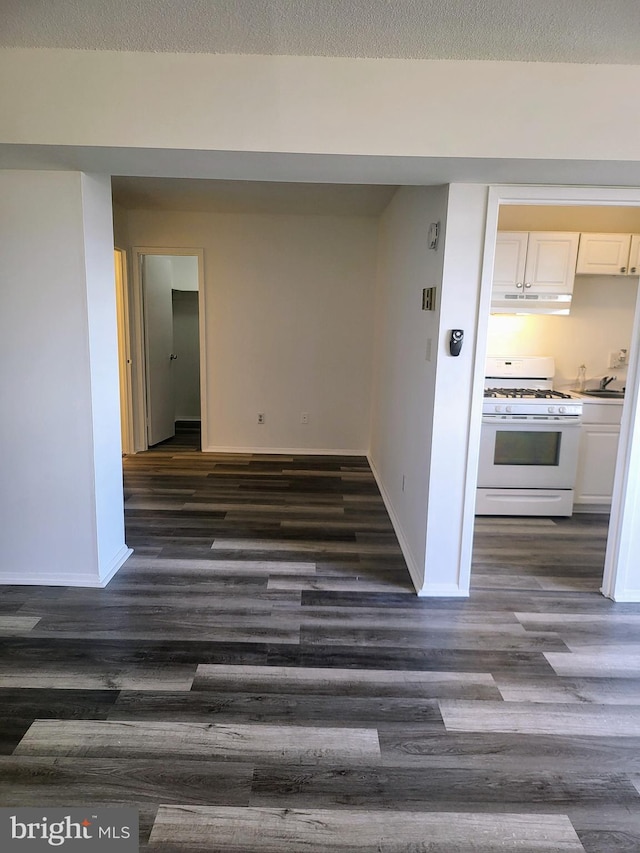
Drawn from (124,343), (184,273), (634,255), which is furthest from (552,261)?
(184,273)

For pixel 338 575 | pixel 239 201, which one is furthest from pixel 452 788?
pixel 239 201

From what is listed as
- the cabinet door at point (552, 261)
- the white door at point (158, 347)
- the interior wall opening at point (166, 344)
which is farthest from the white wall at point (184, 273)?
the cabinet door at point (552, 261)

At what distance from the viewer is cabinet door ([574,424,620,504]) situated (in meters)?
3.96

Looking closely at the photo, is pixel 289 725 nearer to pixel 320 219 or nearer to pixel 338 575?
pixel 338 575

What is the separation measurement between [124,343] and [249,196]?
2.02 m

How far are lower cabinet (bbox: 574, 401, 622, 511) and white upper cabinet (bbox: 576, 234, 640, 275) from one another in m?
1.02

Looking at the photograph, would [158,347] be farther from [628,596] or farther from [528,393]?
[628,596]

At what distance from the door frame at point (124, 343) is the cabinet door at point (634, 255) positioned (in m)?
4.57

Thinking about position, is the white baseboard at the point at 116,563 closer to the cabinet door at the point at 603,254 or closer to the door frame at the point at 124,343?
the door frame at the point at 124,343

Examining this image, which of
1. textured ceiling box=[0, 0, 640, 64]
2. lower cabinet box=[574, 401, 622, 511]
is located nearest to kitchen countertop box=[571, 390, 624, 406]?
lower cabinet box=[574, 401, 622, 511]

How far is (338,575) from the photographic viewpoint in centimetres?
304

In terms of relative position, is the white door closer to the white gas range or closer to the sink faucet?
the white gas range

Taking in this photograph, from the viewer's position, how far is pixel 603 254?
391 cm

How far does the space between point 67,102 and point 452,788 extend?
2.86m
